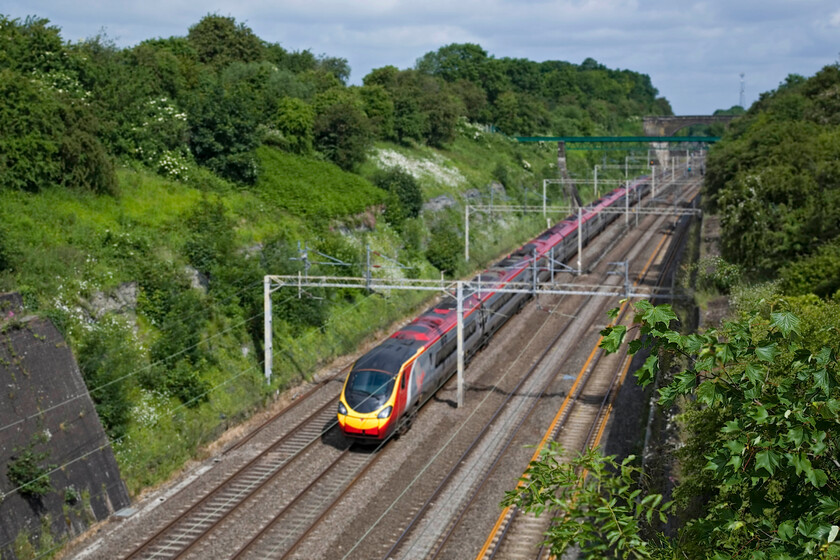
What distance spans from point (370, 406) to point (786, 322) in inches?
639

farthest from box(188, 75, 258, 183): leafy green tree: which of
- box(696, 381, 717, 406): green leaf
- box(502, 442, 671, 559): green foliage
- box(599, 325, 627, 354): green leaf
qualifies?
box(696, 381, 717, 406): green leaf

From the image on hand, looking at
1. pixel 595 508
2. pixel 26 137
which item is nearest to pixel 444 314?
pixel 26 137

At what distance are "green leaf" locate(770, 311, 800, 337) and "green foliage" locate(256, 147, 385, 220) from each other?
31.6 meters

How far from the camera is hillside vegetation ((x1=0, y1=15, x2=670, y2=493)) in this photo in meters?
23.5

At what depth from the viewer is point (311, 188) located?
39938 millimetres

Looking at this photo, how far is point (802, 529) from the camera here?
6.29 meters

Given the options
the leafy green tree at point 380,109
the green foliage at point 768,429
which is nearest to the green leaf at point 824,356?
the green foliage at point 768,429

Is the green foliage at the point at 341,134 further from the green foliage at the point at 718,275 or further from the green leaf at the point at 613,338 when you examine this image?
the green leaf at the point at 613,338

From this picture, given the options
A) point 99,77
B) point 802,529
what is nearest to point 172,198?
point 99,77

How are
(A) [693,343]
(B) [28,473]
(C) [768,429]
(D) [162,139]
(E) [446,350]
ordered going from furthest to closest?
1. (D) [162,139]
2. (E) [446,350]
3. (B) [28,473]
4. (A) [693,343]
5. (C) [768,429]

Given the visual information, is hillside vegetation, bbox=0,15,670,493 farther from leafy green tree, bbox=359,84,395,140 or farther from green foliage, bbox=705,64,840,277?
green foliage, bbox=705,64,840,277

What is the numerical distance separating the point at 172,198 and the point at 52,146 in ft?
18.3

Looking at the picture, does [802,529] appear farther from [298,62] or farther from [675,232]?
[298,62]

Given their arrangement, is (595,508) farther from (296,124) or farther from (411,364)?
(296,124)
